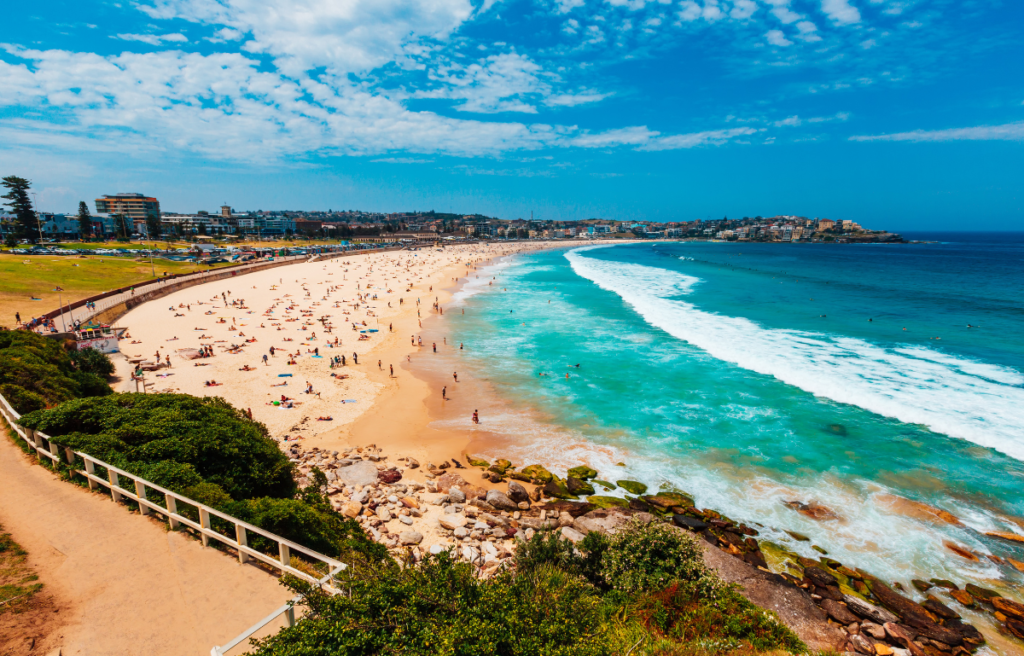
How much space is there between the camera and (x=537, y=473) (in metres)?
14.8

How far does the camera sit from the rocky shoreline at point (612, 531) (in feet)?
30.7

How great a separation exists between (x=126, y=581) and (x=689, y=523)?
1198 cm

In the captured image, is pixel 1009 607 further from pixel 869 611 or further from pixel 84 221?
pixel 84 221

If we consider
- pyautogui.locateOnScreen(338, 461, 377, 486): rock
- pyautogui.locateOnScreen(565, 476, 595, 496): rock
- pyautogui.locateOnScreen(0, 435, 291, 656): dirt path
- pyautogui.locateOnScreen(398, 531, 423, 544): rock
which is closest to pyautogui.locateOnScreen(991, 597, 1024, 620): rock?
pyautogui.locateOnScreen(565, 476, 595, 496): rock

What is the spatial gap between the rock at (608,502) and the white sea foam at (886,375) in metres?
14.5

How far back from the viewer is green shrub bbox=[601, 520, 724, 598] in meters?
8.41

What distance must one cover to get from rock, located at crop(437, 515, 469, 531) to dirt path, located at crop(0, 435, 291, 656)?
6.30m

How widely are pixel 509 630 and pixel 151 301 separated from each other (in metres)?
46.9

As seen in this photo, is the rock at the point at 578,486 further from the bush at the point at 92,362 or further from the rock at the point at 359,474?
the bush at the point at 92,362

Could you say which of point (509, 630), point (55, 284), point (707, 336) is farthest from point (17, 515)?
point (55, 284)

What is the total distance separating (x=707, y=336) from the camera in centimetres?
3256

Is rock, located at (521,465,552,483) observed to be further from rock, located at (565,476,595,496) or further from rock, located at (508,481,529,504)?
rock, located at (508,481,529,504)

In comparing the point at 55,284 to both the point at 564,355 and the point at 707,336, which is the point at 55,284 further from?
the point at 707,336

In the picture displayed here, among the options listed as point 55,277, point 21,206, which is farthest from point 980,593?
point 21,206
